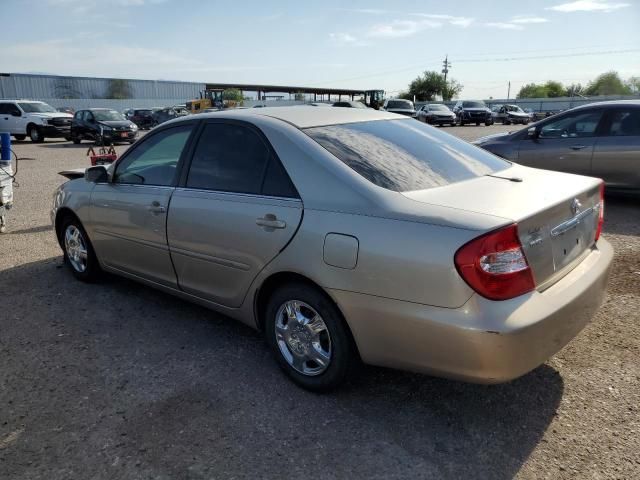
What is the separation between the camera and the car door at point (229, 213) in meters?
3.00

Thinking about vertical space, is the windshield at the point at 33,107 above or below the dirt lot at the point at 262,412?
above

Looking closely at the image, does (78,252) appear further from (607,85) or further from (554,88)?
(554,88)

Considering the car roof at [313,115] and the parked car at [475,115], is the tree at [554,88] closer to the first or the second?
the parked car at [475,115]

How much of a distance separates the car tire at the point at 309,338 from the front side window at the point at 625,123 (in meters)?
6.34

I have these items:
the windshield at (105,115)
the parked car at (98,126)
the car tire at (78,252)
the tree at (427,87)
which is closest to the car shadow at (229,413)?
the car tire at (78,252)

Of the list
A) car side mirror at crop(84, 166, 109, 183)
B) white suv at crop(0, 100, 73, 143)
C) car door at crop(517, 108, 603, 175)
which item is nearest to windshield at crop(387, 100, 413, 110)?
white suv at crop(0, 100, 73, 143)

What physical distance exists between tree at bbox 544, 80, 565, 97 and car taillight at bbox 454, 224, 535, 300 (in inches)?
4262

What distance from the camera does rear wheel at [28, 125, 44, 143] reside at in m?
23.9

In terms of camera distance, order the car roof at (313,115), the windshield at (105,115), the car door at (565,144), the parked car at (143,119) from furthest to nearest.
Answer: the parked car at (143,119)
the windshield at (105,115)
the car door at (565,144)
the car roof at (313,115)

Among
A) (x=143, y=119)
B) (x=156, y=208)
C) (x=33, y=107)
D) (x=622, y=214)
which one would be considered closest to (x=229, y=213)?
(x=156, y=208)

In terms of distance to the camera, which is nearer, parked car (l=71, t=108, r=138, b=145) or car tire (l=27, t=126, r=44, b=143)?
parked car (l=71, t=108, r=138, b=145)

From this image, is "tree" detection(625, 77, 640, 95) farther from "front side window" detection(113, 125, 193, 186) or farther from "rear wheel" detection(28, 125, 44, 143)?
"front side window" detection(113, 125, 193, 186)

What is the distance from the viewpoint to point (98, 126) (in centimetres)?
2125

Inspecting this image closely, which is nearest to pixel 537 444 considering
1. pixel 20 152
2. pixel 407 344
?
pixel 407 344
